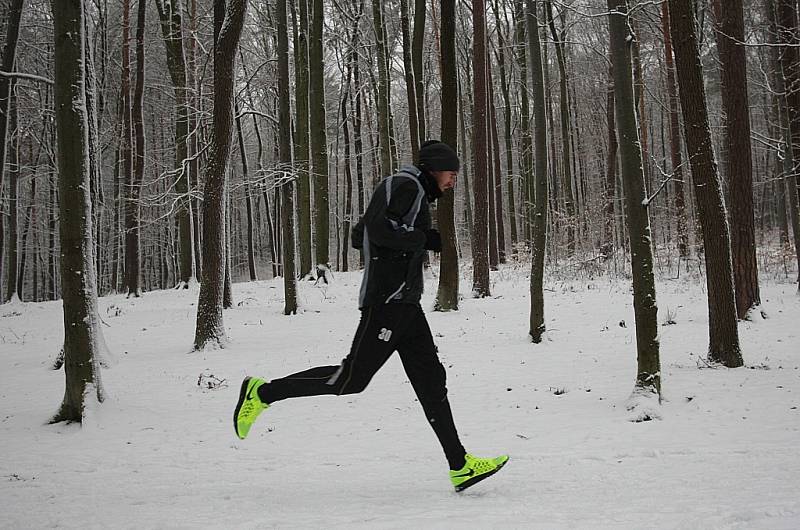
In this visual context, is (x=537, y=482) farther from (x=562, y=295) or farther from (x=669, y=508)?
(x=562, y=295)

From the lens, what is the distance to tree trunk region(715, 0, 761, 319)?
10.1 metres

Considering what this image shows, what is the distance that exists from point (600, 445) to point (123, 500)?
3587 millimetres

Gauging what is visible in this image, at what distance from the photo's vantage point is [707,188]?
282 inches

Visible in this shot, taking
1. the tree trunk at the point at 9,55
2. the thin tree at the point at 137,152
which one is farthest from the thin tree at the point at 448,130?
the thin tree at the point at 137,152

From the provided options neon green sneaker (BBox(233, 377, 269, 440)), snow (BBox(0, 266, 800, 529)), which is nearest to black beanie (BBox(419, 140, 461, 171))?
neon green sneaker (BBox(233, 377, 269, 440))

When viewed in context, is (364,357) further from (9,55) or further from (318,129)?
(318,129)

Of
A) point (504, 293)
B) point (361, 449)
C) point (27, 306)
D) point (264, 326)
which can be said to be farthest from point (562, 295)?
point (27, 306)

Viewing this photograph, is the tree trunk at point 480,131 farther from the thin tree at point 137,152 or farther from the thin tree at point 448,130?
the thin tree at point 137,152

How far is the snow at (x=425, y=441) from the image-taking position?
353 cm

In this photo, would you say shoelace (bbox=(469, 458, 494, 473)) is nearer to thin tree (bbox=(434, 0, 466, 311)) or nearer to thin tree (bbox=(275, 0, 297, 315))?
thin tree (bbox=(434, 0, 466, 311))

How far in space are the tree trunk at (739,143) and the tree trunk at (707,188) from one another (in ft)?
11.3

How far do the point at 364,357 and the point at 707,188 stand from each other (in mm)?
5419

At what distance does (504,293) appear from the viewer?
15.7 m

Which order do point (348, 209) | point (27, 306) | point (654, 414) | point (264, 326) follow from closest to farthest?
point (654, 414)
point (264, 326)
point (27, 306)
point (348, 209)
